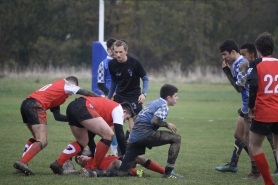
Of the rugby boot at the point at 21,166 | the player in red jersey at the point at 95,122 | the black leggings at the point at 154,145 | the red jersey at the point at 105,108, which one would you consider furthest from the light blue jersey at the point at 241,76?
the rugby boot at the point at 21,166

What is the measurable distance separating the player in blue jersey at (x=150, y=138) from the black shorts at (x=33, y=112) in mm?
1069

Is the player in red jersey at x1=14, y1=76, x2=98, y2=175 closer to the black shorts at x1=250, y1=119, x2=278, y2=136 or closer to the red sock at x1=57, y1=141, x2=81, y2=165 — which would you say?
the red sock at x1=57, y1=141, x2=81, y2=165

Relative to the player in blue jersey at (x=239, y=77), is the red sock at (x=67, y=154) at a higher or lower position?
lower

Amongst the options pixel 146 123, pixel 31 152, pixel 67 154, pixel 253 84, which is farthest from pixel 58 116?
pixel 253 84

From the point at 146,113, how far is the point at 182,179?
1015mm

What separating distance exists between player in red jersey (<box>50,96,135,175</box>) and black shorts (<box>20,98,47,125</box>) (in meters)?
0.42

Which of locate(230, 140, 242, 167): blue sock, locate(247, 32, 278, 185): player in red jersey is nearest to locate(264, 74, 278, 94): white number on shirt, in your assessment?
locate(247, 32, 278, 185): player in red jersey

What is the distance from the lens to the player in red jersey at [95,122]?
7.81m

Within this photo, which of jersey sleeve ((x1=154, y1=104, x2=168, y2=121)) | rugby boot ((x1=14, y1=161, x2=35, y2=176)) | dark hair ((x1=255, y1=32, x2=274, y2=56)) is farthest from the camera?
rugby boot ((x1=14, y1=161, x2=35, y2=176))

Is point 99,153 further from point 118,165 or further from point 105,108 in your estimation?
point 105,108

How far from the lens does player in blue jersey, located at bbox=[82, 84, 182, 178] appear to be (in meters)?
7.69

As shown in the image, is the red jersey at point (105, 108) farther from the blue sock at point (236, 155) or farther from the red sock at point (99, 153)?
the blue sock at point (236, 155)

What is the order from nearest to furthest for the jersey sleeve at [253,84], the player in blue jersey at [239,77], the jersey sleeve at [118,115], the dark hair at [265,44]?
the jersey sleeve at [253,84]
the dark hair at [265,44]
the jersey sleeve at [118,115]
the player in blue jersey at [239,77]

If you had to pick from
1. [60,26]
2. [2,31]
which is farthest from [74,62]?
[2,31]
